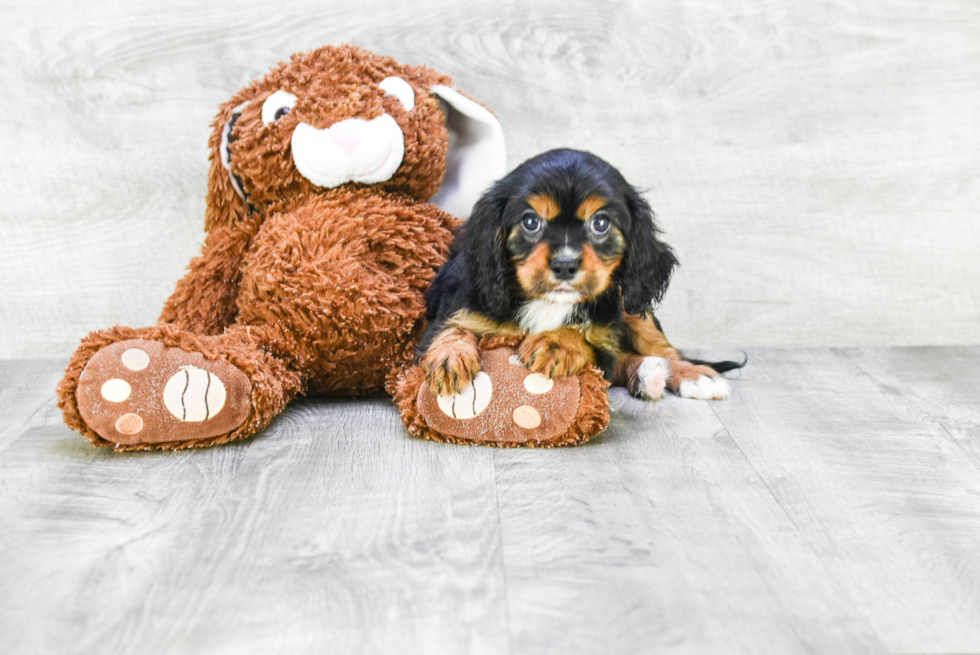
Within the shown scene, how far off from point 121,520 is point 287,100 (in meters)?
1.20

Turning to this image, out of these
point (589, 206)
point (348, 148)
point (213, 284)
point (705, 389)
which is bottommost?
point (705, 389)

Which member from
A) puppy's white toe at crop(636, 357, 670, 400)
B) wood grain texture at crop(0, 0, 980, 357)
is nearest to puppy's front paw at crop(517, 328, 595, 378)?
puppy's white toe at crop(636, 357, 670, 400)

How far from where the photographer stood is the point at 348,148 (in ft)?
7.55

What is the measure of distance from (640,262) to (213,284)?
119 cm

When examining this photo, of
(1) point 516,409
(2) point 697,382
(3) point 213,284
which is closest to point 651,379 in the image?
(2) point 697,382

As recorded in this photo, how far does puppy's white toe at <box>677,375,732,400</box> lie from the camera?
254cm

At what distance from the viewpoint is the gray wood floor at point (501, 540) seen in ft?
4.35

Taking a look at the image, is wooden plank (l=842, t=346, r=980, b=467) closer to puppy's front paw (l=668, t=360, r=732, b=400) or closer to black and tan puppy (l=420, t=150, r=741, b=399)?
puppy's front paw (l=668, t=360, r=732, b=400)

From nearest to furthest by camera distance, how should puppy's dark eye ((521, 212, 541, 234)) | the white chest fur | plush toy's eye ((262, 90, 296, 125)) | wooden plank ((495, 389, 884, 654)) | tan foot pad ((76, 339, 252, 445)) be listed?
1. wooden plank ((495, 389, 884, 654))
2. tan foot pad ((76, 339, 252, 445))
3. puppy's dark eye ((521, 212, 541, 234))
4. the white chest fur
5. plush toy's eye ((262, 90, 296, 125))

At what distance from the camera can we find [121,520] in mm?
1684

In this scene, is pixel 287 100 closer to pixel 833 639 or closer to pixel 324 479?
pixel 324 479

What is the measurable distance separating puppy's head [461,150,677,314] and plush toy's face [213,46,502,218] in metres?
0.33

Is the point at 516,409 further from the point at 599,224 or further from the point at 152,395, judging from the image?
the point at 152,395

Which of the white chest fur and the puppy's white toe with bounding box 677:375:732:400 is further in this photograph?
the puppy's white toe with bounding box 677:375:732:400
